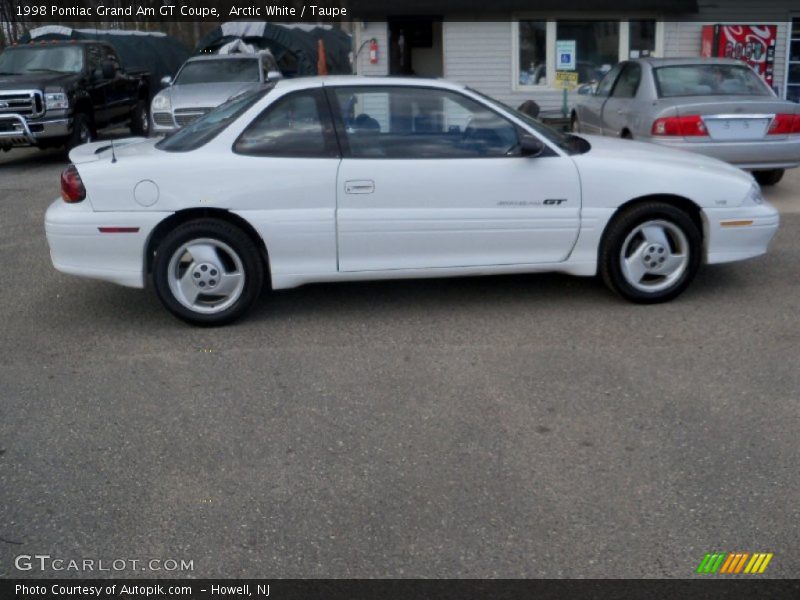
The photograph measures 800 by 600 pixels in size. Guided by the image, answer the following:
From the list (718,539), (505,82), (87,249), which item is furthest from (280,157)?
(505,82)

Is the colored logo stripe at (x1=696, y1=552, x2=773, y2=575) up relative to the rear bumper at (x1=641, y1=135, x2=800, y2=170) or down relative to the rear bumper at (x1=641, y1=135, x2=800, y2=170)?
down

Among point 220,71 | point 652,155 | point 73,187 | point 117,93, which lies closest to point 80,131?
point 117,93

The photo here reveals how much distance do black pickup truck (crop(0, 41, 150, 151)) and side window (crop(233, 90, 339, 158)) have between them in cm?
932

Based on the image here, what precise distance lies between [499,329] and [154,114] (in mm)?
9802

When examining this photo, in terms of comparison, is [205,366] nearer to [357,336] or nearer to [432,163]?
[357,336]

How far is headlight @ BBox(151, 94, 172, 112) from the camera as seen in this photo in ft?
46.8

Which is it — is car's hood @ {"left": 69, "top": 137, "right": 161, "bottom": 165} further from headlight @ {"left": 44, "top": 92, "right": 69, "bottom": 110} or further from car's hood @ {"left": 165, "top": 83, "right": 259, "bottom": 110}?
headlight @ {"left": 44, "top": 92, "right": 69, "bottom": 110}

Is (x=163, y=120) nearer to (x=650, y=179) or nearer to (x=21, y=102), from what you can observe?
(x=21, y=102)

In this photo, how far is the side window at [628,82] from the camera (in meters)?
10.7

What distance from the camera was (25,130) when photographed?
14.1 m

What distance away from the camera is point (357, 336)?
594 cm

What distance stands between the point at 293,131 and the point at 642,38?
1382cm

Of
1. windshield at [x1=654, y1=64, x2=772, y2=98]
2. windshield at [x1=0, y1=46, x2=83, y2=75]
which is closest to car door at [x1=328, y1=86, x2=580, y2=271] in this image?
windshield at [x1=654, y1=64, x2=772, y2=98]

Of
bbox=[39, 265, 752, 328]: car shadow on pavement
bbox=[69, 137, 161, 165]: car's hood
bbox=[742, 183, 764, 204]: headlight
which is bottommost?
bbox=[39, 265, 752, 328]: car shadow on pavement
